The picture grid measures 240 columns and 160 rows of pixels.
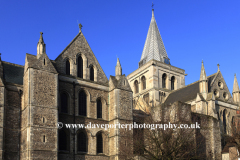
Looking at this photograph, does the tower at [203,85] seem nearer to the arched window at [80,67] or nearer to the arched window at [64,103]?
the arched window at [80,67]

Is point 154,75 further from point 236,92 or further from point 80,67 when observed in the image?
point 80,67

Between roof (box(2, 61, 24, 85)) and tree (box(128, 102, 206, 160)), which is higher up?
roof (box(2, 61, 24, 85))

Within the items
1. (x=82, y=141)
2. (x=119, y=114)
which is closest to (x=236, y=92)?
(x=119, y=114)

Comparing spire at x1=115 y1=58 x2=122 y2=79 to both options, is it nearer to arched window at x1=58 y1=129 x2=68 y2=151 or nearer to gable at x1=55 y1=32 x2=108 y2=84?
gable at x1=55 y1=32 x2=108 y2=84

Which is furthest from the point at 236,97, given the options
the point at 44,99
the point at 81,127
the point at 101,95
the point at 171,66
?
the point at 44,99

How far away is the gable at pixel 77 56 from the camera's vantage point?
27.6m

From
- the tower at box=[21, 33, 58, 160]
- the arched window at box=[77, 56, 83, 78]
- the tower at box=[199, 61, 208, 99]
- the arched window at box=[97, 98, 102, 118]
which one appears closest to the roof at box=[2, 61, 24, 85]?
the tower at box=[21, 33, 58, 160]

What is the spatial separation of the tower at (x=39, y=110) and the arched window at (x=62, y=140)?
1727 mm

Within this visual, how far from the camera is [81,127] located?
2627 centimetres

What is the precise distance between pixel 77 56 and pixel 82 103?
175 inches

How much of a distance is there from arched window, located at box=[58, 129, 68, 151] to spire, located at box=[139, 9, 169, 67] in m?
29.5

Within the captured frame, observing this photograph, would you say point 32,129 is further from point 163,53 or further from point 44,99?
point 163,53

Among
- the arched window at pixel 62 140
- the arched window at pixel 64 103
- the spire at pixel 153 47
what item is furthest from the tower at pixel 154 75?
the arched window at pixel 62 140

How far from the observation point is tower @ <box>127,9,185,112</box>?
48.2m
